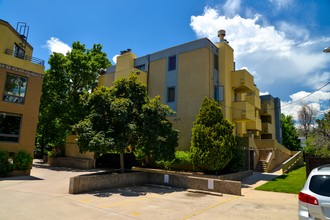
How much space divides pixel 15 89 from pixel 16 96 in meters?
0.53

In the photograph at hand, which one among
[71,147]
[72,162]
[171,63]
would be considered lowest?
[72,162]

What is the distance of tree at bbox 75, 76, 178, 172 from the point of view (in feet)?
43.7

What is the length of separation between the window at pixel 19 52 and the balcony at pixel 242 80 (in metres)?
19.0

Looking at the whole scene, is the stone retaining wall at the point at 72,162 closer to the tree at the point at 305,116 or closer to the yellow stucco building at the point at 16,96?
the yellow stucco building at the point at 16,96

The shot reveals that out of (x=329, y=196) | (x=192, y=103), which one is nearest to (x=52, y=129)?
(x=192, y=103)

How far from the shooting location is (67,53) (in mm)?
28000

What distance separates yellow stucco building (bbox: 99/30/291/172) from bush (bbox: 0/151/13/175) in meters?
13.2

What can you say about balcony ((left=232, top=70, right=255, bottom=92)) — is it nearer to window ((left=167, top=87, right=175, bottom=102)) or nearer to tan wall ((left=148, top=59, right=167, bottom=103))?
window ((left=167, top=87, right=175, bottom=102))

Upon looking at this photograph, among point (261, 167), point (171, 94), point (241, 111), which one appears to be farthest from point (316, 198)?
point (171, 94)

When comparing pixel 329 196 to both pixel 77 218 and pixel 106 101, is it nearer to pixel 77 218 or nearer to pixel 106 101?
pixel 77 218

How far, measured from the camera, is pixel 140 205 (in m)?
9.67

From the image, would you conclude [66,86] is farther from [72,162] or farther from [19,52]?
[72,162]

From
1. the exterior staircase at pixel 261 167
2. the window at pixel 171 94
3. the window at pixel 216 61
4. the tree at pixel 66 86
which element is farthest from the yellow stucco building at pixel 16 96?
the exterior staircase at pixel 261 167

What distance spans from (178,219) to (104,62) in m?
26.4
